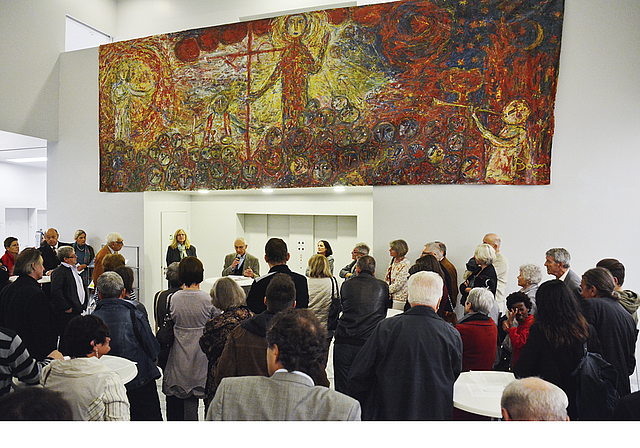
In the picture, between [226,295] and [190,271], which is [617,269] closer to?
[226,295]

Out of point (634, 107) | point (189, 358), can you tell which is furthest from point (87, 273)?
point (634, 107)

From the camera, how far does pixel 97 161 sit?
1012cm

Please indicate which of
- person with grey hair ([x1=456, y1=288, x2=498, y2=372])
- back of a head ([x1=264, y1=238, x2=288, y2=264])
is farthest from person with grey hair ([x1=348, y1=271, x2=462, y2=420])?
back of a head ([x1=264, y1=238, x2=288, y2=264])

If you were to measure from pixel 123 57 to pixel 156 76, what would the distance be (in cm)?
101

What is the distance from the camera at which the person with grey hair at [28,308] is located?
14.2 feet

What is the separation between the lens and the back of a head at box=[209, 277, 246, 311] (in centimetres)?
380

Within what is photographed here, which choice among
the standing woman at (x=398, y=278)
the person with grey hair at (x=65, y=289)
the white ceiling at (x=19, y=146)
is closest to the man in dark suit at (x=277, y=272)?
the standing woman at (x=398, y=278)

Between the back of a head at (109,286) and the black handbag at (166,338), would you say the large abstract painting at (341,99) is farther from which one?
the back of a head at (109,286)

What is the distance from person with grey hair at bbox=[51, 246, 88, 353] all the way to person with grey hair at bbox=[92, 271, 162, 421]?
247cm

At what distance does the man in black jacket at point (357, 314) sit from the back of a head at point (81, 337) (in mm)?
2487

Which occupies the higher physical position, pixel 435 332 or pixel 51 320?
pixel 435 332

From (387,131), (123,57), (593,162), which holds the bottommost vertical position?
(593,162)

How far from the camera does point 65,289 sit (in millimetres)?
5816

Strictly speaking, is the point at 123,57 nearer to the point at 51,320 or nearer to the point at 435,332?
the point at 51,320
